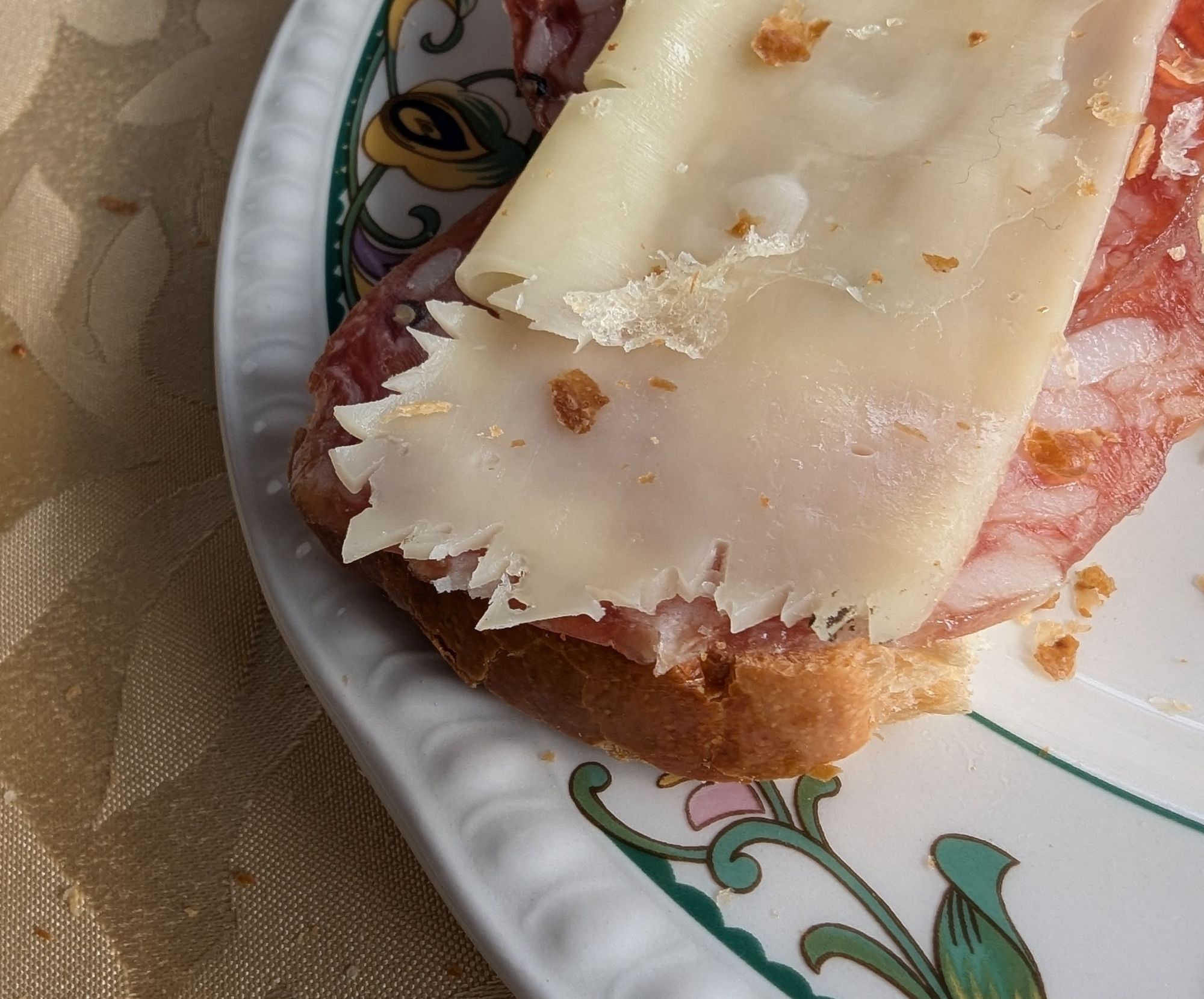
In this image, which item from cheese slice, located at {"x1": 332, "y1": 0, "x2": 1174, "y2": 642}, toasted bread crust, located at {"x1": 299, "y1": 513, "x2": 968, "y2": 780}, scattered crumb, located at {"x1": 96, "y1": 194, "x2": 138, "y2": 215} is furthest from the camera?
scattered crumb, located at {"x1": 96, "y1": 194, "x2": 138, "y2": 215}

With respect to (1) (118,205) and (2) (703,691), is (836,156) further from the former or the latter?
(1) (118,205)

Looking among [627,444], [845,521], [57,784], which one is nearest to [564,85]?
[627,444]

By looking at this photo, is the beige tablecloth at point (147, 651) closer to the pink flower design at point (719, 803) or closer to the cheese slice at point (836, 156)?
the pink flower design at point (719, 803)

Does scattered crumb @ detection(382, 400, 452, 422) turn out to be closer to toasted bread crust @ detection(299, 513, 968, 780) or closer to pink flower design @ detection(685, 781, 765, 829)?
toasted bread crust @ detection(299, 513, 968, 780)

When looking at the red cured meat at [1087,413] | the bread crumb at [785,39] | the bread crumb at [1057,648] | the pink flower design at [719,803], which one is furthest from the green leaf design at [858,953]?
the bread crumb at [785,39]

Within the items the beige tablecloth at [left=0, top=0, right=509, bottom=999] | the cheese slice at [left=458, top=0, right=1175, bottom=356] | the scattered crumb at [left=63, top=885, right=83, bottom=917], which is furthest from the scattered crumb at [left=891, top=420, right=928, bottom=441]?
the scattered crumb at [left=63, top=885, right=83, bottom=917]

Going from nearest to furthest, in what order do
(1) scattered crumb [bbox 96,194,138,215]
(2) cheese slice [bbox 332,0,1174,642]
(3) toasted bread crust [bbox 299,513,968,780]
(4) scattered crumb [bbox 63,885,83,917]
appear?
(2) cheese slice [bbox 332,0,1174,642] < (3) toasted bread crust [bbox 299,513,968,780] < (4) scattered crumb [bbox 63,885,83,917] < (1) scattered crumb [bbox 96,194,138,215]

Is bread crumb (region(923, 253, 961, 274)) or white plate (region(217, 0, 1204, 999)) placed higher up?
bread crumb (region(923, 253, 961, 274))
